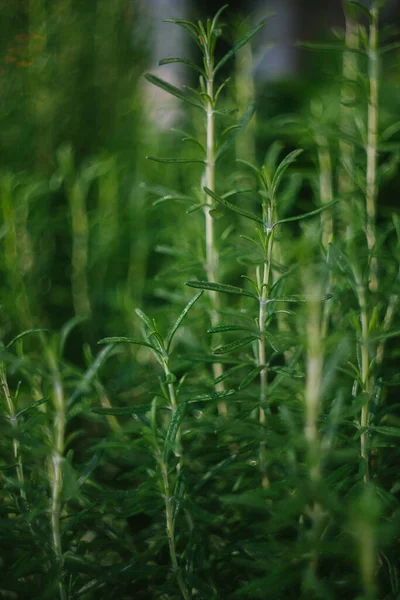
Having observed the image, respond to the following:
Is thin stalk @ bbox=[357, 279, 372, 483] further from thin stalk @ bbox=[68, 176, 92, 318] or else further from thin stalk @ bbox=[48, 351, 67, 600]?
thin stalk @ bbox=[68, 176, 92, 318]

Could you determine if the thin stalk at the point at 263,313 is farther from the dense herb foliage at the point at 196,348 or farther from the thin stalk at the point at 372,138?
the thin stalk at the point at 372,138

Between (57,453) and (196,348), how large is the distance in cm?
24

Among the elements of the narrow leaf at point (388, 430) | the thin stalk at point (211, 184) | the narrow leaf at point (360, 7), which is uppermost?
the narrow leaf at point (360, 7)

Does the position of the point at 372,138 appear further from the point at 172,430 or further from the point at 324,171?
A: the point at 172,430

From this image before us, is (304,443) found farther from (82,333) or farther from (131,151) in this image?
(131,151)

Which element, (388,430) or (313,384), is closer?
(313,384)

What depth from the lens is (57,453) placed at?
0.37 metres

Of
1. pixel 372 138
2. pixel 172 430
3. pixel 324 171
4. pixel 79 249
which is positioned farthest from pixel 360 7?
pixel 79 249

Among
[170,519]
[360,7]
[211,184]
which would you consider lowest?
[170,519]

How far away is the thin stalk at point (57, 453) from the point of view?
354 millimetres

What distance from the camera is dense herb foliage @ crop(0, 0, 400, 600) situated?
37 centimetres

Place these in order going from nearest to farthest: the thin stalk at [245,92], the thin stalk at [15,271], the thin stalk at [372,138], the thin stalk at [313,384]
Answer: the thin stalk at [313,384] < the thin stalk at [372,138] < the thin stalk at [15,271] < the thin stalk at [245,92]

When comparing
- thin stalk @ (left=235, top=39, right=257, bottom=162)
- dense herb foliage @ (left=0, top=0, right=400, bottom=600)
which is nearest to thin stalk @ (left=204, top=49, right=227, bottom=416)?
dense herb foliage @ (left=0, top=0, right=400, bottom=600)

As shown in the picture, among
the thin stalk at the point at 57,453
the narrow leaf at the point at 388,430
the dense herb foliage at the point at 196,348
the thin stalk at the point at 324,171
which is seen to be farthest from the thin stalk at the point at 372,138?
the thin stalk at the point at 57,453
